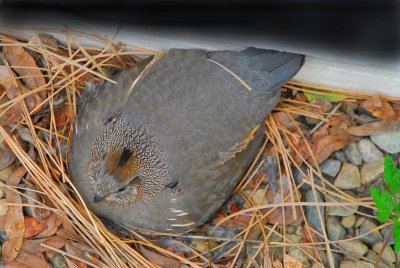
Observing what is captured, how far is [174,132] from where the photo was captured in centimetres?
371

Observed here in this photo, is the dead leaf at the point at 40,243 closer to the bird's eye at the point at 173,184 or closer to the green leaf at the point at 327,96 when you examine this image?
the bird's eye at the point at 173,184

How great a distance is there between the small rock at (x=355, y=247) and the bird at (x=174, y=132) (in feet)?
2.98

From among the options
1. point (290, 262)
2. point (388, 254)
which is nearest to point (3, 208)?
point (290, 262)

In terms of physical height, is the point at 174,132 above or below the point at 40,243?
above

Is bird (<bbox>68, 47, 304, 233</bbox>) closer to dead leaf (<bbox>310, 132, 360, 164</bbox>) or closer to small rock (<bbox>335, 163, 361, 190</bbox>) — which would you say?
dead leaf (<bbox>310, 132, 360, 164</bbox>)

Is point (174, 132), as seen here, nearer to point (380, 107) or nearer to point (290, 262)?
point (290, 262)

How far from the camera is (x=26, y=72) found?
3.95 metres

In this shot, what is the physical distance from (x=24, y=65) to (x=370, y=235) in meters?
2.73

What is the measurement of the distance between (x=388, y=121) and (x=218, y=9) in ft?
4.83

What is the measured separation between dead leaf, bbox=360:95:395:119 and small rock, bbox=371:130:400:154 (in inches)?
5.2

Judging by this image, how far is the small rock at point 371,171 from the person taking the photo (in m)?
3.87

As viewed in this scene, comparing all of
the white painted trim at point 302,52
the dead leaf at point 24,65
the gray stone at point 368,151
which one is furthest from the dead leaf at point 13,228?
the gray stone at point 368,151

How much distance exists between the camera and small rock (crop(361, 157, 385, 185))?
12.7 ft

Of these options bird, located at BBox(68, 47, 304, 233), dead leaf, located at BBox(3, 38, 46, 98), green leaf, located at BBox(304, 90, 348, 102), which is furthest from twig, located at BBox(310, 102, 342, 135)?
dead leaf, located at BBox(3, 38, 46, 98)
